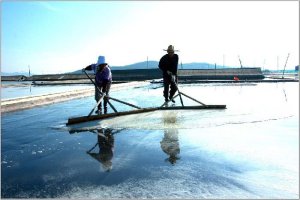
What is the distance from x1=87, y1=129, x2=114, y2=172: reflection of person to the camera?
480 cm

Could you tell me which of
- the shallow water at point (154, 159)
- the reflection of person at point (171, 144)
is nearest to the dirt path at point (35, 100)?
the shallow water at point (154, 159)

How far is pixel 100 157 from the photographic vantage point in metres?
5.16

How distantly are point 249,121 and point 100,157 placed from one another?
432cm

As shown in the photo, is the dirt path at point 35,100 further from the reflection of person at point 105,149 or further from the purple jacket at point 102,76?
the reflection of person at point 105,149

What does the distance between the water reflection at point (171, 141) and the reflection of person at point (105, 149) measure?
0.85m

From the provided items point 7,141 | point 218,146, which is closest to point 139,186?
point 218,146

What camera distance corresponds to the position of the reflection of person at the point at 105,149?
15.8 ft

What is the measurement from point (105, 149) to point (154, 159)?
107 cm

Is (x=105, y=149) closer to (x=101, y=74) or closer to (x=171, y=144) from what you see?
(x=171, y=144)

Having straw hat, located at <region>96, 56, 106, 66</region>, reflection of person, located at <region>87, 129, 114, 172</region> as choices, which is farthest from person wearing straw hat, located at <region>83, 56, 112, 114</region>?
reflection of person, located at <region>87, 129, 114, 172</region>

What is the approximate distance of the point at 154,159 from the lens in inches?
196

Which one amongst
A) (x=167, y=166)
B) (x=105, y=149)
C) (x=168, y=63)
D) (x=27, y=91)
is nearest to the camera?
(x=167, y=166)

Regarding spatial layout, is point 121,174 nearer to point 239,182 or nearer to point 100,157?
point 100,157

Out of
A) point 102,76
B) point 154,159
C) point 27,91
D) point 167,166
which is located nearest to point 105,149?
point 154,159
